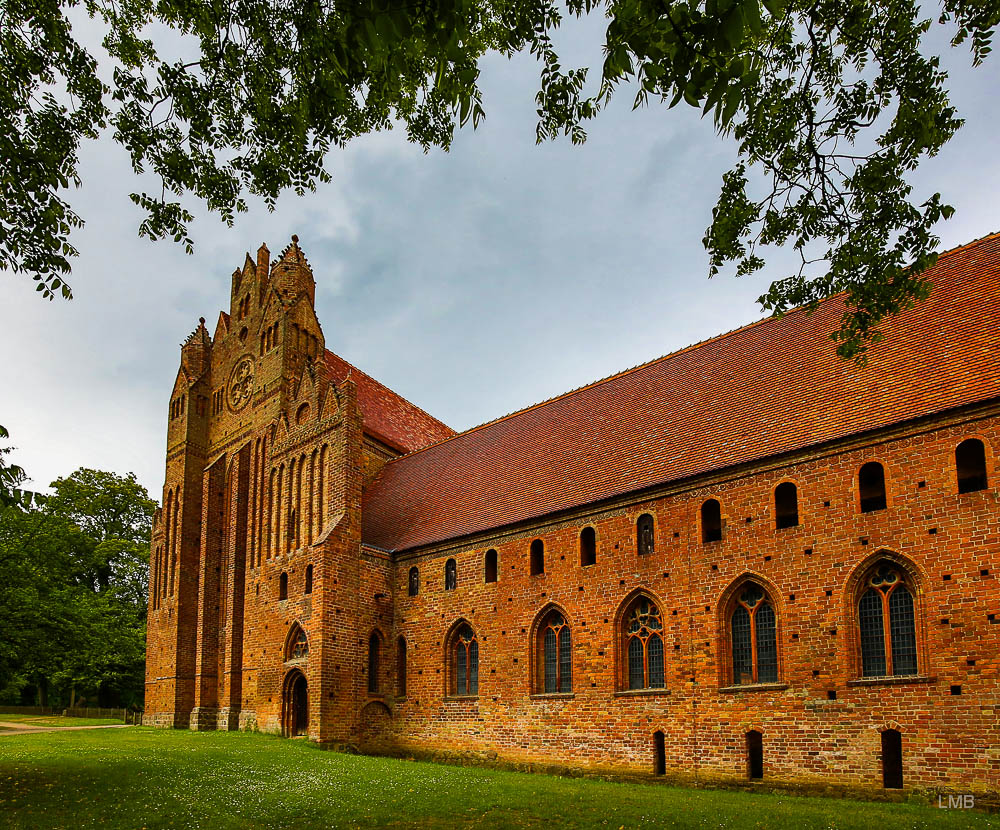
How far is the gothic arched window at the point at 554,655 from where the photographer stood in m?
21.1

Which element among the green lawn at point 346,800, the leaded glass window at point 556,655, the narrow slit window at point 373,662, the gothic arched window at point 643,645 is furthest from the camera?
the narrow slit window at point 373,662

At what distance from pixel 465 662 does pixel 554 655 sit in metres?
3.47

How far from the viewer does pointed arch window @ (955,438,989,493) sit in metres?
15.4

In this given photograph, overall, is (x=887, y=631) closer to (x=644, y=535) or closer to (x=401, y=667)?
(x=644, y=535)

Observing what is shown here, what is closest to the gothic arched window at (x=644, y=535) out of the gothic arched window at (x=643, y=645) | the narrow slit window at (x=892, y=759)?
the gothic arched window at (x=643, y=645)

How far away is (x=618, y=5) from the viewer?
234 inches

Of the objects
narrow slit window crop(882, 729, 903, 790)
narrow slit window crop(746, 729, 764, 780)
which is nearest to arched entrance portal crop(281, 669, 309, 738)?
narrow slit window crop(746, 729, 764, 780)

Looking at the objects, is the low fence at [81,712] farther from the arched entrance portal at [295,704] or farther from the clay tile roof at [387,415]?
the clay tile roof at [387,415]

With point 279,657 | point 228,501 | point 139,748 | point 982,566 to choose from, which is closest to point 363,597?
point 279,657

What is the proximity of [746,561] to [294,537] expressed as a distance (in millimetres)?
16027

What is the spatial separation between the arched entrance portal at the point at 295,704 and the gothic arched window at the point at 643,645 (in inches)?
433

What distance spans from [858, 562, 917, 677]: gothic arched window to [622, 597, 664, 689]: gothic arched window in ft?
15.6

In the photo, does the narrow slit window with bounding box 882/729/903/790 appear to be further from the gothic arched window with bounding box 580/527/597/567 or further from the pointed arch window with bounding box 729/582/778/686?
the gothic arched window with bounding box 580/527/597/567

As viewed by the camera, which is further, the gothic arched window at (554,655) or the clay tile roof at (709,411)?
the gothic arched window at (554,655)
